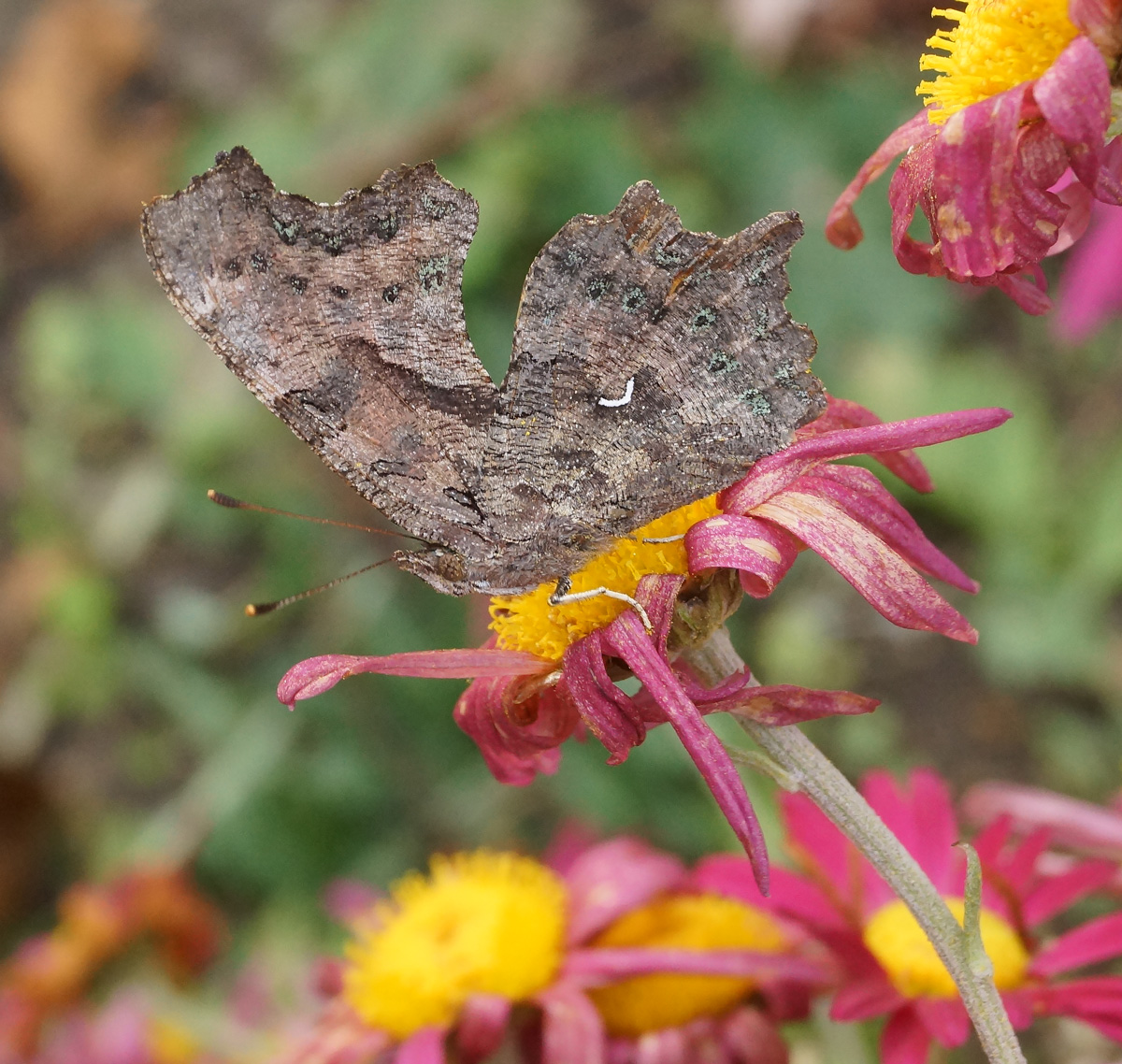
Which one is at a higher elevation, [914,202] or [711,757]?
[914,202]

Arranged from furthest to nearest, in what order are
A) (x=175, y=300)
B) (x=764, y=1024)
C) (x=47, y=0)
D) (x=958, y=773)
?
(x=47, y=0) → (x=958, y=773) → (x=764, y=1024) → (x=175, y=300)

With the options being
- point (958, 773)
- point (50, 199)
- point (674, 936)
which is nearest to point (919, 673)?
point (958, 773)

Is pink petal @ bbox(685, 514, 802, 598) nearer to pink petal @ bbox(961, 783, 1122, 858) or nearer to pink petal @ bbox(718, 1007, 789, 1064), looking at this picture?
pink petal @ bbox(961, 783, 1122, 858)

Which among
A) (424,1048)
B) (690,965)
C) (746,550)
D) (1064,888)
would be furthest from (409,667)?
(1064,888)

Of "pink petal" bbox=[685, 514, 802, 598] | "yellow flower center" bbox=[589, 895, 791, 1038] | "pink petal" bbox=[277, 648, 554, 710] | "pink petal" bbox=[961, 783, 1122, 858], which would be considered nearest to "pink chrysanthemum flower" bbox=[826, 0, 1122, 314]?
"pink petal" bbox=[685, 514, 802, 598]

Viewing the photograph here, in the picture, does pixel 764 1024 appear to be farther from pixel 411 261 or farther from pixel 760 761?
pixel 411 261

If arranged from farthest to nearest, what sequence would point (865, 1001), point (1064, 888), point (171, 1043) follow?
1. point (171, 1043)
2. point (1064, 888)
3. point (865, 1001)

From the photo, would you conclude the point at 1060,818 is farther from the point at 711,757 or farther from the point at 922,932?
the point at 711,757

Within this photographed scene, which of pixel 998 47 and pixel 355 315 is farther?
pixel 355 315
